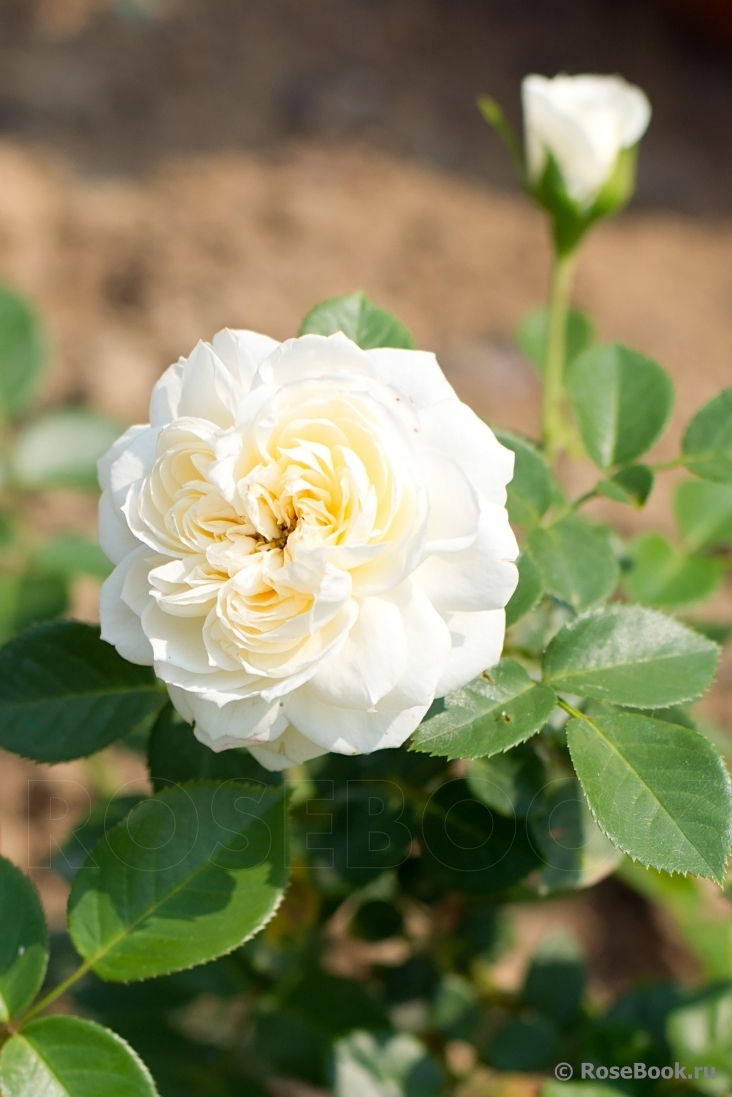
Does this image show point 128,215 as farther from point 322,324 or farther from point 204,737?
point 204,737

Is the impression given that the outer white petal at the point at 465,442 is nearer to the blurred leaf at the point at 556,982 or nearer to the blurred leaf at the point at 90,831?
the blurred leaf at the point at 90,831

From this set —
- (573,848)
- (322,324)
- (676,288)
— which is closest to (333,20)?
(676,288)

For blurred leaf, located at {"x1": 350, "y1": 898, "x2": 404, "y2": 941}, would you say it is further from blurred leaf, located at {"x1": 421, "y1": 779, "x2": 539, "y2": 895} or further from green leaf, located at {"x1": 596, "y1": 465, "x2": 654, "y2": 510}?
green leaf, located at {"x1": 596, "y1": 465, "x2": 654, "y2": 510}

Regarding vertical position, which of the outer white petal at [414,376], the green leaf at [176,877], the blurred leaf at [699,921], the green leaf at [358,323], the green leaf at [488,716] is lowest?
the blurred leaf at [699,921]

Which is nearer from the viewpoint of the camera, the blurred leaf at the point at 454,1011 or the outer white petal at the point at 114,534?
the outer white petal at the point at 114,534

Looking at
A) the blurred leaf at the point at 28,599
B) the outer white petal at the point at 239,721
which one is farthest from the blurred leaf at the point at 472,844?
the blurred leaf at the point at 28,599

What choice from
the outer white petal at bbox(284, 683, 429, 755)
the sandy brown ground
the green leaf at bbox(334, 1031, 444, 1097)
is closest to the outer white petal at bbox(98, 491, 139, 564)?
the outer white petal at bbox(284, 683, 429, 755)

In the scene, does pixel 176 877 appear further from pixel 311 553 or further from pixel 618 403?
pixel 618 403
